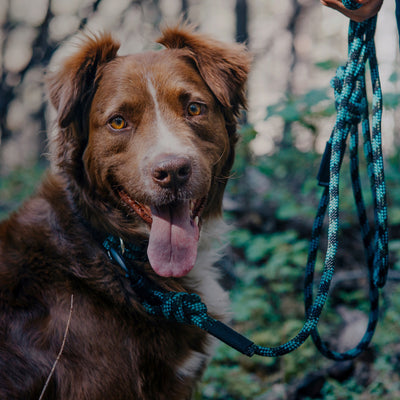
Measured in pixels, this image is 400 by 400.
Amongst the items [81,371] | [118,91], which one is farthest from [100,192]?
[81,371]

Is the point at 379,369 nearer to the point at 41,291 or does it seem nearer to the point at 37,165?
the point at 41,291

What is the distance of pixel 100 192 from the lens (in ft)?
7.69

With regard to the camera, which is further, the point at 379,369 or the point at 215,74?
the point at 379,369

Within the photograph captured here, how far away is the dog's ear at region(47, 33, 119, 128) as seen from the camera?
2330 mm

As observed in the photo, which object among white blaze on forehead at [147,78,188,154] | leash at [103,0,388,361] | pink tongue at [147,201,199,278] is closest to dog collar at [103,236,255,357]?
leash at [103,0,388,361]

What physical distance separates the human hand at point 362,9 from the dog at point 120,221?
0.86 meters

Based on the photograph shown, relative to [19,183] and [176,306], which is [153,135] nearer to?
[176,306]

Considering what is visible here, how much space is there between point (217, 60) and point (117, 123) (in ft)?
2.35

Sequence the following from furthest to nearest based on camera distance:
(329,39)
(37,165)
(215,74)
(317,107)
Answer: (329,39), (37,165), (317,107), (215,74)

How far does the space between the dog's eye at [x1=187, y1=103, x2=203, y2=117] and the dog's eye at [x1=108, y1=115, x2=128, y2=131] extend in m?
0.35

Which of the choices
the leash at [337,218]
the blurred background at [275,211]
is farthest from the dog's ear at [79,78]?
the leash at [337,218]

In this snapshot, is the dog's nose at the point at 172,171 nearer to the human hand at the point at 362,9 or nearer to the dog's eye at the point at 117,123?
the dog's eye at the point at 117,123

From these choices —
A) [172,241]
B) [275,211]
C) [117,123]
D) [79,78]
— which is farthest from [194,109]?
[275,211]

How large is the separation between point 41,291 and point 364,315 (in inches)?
111
